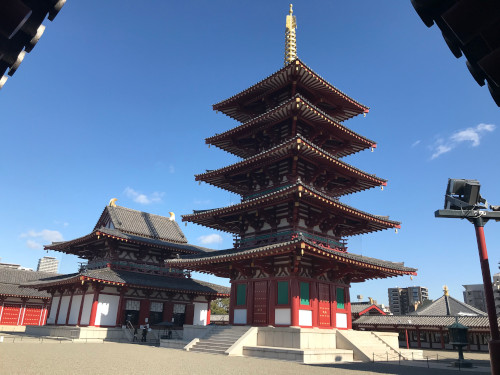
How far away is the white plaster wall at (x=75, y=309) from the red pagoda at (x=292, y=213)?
13892 mm

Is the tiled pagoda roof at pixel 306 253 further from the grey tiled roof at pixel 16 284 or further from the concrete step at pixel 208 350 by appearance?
the grey tiled roof at pixel 16 284

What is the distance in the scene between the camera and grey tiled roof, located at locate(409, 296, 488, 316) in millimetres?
43906

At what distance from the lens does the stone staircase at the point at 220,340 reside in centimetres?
2158

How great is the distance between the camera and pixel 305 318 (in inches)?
881

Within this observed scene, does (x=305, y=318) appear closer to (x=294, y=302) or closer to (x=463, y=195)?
(x=294, y=302)

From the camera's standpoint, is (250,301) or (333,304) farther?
(333,304)

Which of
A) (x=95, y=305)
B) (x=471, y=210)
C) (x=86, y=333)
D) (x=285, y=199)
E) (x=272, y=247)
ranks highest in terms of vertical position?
(x=285, y=199)

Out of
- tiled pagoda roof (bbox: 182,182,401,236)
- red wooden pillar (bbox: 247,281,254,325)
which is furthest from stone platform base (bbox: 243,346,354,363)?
tiled pagoda roof (bbox: 182,182,401,236)

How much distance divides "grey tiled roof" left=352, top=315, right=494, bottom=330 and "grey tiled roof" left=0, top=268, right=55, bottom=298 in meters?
41.6

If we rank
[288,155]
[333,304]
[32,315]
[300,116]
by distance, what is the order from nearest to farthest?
[288,155]
[333,304]
[300,116]
[32,315]

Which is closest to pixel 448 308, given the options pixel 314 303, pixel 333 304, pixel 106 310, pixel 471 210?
pixel 333 304

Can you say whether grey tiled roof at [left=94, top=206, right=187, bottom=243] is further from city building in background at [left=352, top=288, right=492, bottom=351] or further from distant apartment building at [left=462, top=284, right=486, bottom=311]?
distant apartment building at [left=462, top=284, right=486, bottom=311]

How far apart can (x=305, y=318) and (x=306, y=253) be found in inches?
168

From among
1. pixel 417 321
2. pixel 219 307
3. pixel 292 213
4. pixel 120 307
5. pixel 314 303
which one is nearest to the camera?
pixel 314 303
